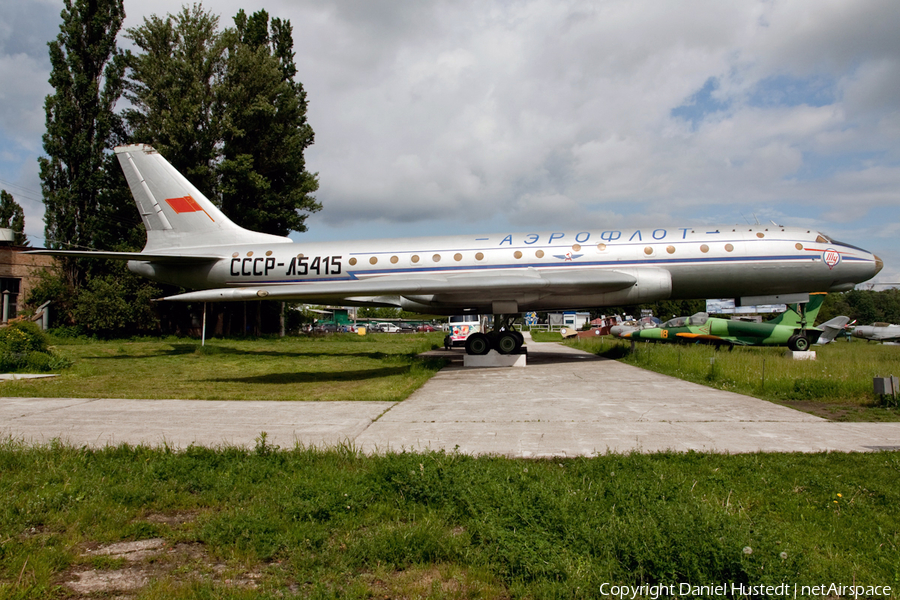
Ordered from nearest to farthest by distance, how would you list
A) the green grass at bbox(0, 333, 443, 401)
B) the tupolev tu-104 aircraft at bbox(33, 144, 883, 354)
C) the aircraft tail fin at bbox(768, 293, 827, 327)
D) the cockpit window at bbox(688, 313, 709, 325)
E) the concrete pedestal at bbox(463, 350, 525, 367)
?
1. the green grass at bbox(0, 333, 443, 401)
2. the tupolev tu-104 aircraft at bbox(33, 144, 883, 354)
3. the concrete pedestal at bbox(463, 350, 525, 367)
4. the aircraft tail fin at bbox(768, 293, 827, 327)
5. the cockpit window at bbox(688, 313, 709, 325)

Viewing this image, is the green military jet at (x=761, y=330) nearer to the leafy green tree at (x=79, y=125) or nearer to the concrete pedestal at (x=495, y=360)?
the concrete pedestal at (x=495, y=360)

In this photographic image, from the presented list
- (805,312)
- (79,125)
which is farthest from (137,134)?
(805,312)

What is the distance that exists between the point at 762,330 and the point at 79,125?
32.5 m

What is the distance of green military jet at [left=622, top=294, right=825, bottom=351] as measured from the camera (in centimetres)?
1925

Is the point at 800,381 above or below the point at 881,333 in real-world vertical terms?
above

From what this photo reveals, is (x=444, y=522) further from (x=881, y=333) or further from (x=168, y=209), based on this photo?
(x=881, y=333)

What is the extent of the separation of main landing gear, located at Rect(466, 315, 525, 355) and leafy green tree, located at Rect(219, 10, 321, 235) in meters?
16.7

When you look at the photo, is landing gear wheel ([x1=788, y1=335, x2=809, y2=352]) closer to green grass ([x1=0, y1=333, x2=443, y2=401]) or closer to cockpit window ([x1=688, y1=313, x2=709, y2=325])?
cockpit window ([x1=688, y1=313, x2=709, y2=325])

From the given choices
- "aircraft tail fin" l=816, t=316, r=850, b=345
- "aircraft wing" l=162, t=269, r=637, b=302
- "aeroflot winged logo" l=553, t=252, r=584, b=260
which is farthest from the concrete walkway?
"aircraft tail fin" l=816, t=316, r=850, b=345

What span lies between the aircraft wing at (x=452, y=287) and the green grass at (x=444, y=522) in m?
8.52

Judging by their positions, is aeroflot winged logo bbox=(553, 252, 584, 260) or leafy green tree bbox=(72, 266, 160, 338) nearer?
aeroflot winged logo bbox=(553, 252, 584, 260)

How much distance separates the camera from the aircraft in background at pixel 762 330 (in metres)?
19.3

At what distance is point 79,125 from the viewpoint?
26562mm

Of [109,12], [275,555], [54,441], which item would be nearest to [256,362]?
[54,441]
